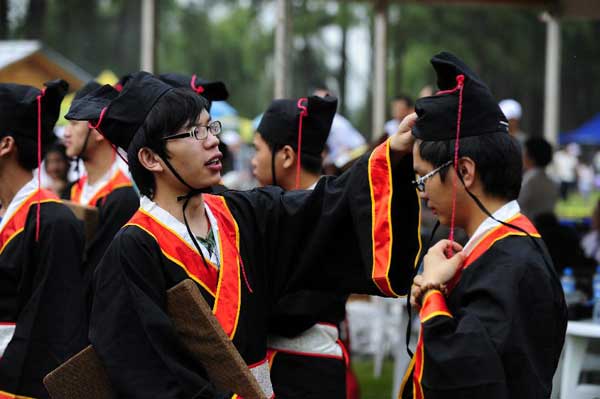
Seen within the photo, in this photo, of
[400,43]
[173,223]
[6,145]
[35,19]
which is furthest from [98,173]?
[400,43]

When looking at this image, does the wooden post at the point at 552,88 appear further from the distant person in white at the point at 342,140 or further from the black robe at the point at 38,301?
the black robe at the point at 38,301

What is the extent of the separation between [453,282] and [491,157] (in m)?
0.37

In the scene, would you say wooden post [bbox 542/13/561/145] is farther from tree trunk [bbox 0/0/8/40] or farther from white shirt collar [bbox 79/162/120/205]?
white shirt collar [bbox 79/162/120/205]

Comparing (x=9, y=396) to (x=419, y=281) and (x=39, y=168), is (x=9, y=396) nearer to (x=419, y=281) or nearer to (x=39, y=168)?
(x=39, y=168)

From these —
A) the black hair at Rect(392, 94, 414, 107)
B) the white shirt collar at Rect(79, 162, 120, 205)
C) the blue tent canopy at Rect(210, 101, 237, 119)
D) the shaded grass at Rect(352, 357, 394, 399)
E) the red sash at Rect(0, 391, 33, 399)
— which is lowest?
the shaded grass at Rect(352, 357, 394, 399)

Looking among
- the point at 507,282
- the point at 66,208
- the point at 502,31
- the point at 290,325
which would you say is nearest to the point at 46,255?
the point at 66,208

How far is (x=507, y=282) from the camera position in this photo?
2.72 metres

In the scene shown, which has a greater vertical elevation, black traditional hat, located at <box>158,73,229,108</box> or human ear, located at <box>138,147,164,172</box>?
black traditional hat, located at <box>158,73,229,108</box>

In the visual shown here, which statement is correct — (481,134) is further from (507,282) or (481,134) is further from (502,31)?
(502,31)

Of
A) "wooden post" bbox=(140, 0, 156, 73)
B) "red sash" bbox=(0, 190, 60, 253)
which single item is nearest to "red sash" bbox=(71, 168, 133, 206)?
"red sash" bbox=(0, 190, 60, 253)

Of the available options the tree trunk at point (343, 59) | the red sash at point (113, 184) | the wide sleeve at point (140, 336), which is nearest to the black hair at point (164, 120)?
the wide sleeve at point (140, 336)

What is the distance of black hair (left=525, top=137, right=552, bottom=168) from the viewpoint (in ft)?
26.8

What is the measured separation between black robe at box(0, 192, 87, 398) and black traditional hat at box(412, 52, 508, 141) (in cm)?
170

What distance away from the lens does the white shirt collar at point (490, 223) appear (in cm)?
291
